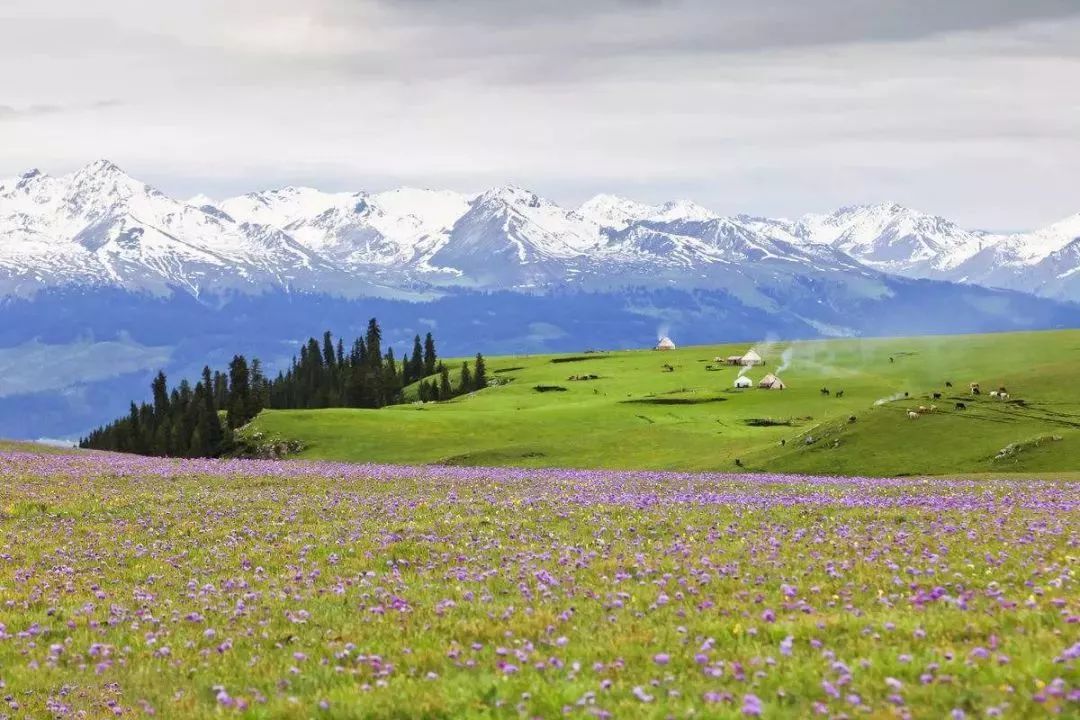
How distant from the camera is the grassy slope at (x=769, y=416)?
61.0m

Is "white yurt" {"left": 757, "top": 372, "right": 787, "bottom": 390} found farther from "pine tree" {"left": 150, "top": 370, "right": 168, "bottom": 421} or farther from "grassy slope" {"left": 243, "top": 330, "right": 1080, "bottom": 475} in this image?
"pine tree" {"left": 150, "top": 370, "right": 168, "bottom": 421}

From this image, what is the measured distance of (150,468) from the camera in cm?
5181

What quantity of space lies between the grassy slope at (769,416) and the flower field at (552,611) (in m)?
31.7

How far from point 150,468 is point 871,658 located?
4693 centimetres

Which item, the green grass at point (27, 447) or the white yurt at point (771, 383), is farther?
the white yurt at point (771, 383)

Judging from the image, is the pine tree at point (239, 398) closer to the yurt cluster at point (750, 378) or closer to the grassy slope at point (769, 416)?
the grassy slope at point (769, 416)

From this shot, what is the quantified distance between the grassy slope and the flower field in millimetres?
31713

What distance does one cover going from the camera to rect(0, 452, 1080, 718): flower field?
35.0 feet

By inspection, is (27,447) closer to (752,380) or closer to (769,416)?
(769,416)

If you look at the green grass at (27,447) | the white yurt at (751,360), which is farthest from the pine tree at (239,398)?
the white yurt at (751,360)

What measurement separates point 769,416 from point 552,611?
3766 inches

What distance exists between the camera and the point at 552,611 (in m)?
15.1

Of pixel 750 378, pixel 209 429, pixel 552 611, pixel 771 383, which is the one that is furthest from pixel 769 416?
pixel 552 611

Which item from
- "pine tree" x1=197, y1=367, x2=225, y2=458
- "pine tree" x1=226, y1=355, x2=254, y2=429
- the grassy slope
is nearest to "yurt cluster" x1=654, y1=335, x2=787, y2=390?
the grassy slope
